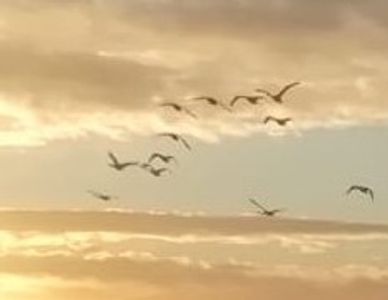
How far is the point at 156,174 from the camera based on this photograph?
71875mm

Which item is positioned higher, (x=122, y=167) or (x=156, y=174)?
(x=122, y=167)

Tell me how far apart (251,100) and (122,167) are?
21.3 m

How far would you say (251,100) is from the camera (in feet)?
206

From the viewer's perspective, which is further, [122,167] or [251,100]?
[122,167]

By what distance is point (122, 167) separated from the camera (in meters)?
80.3

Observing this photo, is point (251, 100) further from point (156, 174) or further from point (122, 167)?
point (122, 167)

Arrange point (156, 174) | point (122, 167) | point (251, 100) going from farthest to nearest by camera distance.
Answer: point (122, 167)
point (156, 174)
point (251, 100)

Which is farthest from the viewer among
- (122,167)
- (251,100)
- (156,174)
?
(122,167)

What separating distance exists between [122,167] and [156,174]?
9.19 m

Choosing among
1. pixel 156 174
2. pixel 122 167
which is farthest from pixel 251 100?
pixel 122 167

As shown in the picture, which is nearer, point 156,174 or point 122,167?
point 156,174
